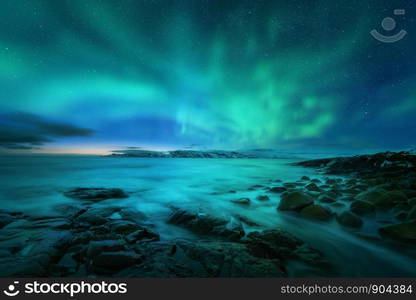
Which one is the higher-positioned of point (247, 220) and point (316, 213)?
point (316, 213)

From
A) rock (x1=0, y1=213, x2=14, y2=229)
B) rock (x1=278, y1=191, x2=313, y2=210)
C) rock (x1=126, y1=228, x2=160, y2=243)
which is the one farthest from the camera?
rock (x1=278, y1=191, x2=313, y2=210)

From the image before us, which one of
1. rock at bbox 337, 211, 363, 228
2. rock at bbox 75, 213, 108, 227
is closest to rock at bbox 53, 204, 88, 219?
rock at bbox 75, 213, 108, 227

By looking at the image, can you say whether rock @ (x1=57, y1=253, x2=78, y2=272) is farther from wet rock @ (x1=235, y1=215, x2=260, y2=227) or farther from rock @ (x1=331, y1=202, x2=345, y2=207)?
rock @ (x1=331, y1=202, x2=345, y2=207)

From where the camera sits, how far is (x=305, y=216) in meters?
4.11

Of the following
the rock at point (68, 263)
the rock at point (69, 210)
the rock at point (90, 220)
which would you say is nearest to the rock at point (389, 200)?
the rock at point (68, 263)

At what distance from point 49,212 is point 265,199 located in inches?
236

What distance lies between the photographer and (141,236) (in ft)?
9.10

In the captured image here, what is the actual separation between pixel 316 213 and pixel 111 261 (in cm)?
419

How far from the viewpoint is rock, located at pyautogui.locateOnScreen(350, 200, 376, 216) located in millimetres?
4227

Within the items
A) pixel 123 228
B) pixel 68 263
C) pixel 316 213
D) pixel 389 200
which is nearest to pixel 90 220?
pixel 123 228

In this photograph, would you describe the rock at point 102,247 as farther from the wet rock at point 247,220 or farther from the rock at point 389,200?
the rock at point 389,200

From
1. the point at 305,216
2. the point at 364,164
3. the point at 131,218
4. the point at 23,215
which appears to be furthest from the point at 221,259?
the point at 364,164

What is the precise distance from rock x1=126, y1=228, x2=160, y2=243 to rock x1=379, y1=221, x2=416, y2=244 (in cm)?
393

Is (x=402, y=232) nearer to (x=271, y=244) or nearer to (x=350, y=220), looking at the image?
(x=350, y=220)
